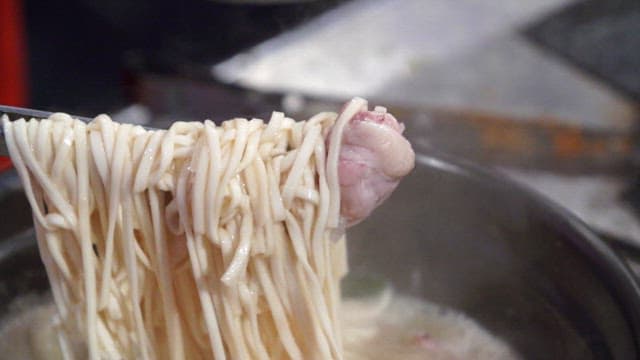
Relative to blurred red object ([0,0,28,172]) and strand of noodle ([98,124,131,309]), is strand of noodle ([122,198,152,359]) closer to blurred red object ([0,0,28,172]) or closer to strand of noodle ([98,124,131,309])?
strand of noodle ([98,124,131,309])

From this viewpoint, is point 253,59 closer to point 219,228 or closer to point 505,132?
point 505,132

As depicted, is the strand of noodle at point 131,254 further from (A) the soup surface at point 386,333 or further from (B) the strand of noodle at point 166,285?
(A) the soup surface at point 386,333

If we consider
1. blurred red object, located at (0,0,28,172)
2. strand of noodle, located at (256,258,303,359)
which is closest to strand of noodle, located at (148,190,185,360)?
strand of noodle, located at (256,258,303,359)

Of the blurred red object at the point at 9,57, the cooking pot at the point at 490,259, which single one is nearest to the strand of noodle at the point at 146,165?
the cooking pot at the point at 490,259

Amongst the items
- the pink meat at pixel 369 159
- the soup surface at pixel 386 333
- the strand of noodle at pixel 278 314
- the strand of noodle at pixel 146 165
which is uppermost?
the strand of noodle at pixel 146 165

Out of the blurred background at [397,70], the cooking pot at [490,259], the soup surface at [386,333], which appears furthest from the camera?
the blurred background at [397,70]

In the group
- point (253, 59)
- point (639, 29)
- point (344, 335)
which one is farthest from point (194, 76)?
point (639, 29)

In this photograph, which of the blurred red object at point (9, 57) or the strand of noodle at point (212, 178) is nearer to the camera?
the strand of noodle at point (212, 178)
